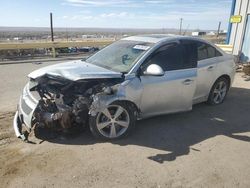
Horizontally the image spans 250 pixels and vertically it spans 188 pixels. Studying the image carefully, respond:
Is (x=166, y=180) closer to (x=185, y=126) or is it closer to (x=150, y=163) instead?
(x=150, y=163)

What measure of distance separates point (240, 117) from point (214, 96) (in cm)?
82

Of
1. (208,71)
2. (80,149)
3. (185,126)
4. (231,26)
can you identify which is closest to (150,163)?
(80,149)

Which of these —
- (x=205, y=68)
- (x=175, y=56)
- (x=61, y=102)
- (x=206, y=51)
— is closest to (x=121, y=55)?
(x=175, y=56)

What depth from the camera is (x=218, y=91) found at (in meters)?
6.25

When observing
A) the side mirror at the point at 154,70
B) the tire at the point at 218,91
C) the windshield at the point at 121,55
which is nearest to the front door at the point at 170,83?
the side mirror at the point at 154,70

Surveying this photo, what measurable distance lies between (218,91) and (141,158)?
3.28 m

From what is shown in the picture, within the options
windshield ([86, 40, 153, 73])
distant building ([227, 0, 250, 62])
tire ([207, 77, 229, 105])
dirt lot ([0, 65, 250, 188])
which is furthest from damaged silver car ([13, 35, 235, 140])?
distant building ([227, 0, 250, 62])

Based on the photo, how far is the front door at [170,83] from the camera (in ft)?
15.0

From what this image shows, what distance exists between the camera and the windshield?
15.3 feet

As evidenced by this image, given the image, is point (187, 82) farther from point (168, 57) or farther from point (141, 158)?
point (141, 158)

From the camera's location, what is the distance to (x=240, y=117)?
221 inches

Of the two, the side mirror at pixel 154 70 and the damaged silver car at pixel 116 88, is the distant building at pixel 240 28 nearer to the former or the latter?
the damaged silver car at pixel 116 88

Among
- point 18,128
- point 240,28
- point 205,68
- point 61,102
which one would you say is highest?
point 240,28

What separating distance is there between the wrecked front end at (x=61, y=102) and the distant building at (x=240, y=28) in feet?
31.0
